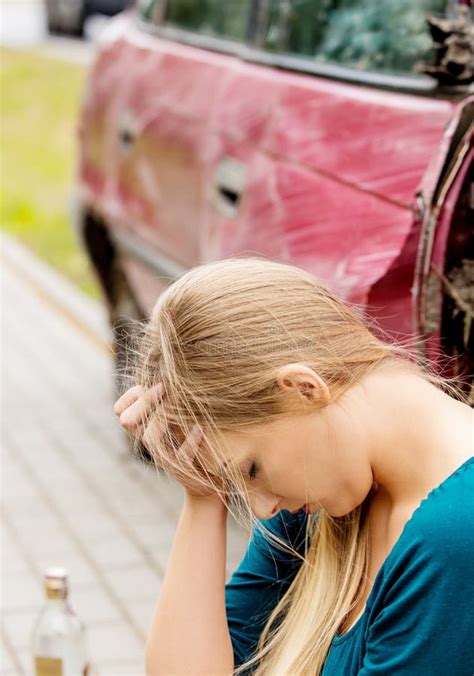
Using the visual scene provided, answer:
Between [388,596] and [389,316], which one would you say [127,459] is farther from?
[388,596]

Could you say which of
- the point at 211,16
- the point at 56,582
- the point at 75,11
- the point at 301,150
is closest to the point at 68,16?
the point at 75,11

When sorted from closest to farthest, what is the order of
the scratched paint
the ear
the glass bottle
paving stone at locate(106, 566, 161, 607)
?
the ear
the scratched paint
the glass bottle
paving stone at locate(106, 566, 161, 607)

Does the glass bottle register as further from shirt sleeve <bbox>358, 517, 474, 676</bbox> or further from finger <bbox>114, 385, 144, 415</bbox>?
shirt sleeve <bbox>358, 517, 474, 676</bbox>

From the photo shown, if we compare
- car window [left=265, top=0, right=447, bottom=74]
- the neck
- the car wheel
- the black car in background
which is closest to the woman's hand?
the neck

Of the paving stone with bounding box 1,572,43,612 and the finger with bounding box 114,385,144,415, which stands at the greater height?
the finger with bounding box 114,385,144,415

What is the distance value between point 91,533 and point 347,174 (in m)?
1.95

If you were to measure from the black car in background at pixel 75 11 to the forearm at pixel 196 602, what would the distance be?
53.9 ft

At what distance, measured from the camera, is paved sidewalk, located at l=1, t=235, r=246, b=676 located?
3635 mm

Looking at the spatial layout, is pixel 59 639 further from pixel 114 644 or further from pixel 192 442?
pixel 192 442

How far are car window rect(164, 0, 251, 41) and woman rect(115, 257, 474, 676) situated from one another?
7.69 ft

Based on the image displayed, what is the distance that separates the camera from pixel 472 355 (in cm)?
229

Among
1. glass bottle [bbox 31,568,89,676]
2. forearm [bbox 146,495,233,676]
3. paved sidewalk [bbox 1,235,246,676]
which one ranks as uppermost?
forearm [bbox 146,495,233,676]

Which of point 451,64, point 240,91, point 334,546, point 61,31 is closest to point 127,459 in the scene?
point 240,91

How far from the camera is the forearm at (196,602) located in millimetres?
2037
